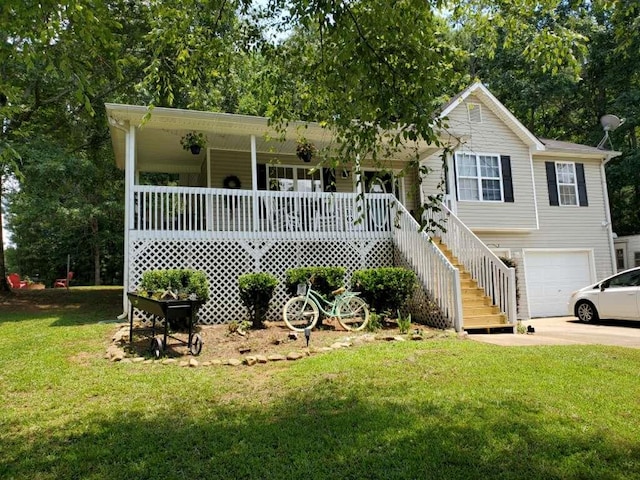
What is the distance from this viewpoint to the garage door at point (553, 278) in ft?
48.3

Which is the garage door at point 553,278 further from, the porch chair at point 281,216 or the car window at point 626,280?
the porch chair at point 281,216

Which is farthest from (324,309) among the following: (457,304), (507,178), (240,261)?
(507,178)

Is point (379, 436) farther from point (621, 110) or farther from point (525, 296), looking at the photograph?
point (621, 110)

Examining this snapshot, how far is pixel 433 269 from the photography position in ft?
31.6

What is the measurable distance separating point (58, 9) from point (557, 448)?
477 cm

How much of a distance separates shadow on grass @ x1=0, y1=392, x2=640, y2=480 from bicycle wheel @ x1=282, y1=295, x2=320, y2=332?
14.6 feet

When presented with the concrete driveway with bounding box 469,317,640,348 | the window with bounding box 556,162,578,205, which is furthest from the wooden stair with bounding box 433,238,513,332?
the window with bounding box 556,162,578,205

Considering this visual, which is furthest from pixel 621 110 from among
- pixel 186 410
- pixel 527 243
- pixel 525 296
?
pixel 186 410

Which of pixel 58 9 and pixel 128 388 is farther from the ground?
pixel 58 9

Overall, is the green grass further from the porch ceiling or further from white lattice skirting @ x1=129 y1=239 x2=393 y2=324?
the porch ceiling

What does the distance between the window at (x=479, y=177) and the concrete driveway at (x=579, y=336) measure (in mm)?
4544

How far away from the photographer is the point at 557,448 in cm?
340

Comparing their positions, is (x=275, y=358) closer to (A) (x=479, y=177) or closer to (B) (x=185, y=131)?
(B) (x=185, y=131)

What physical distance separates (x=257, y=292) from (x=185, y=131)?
4.49 m
